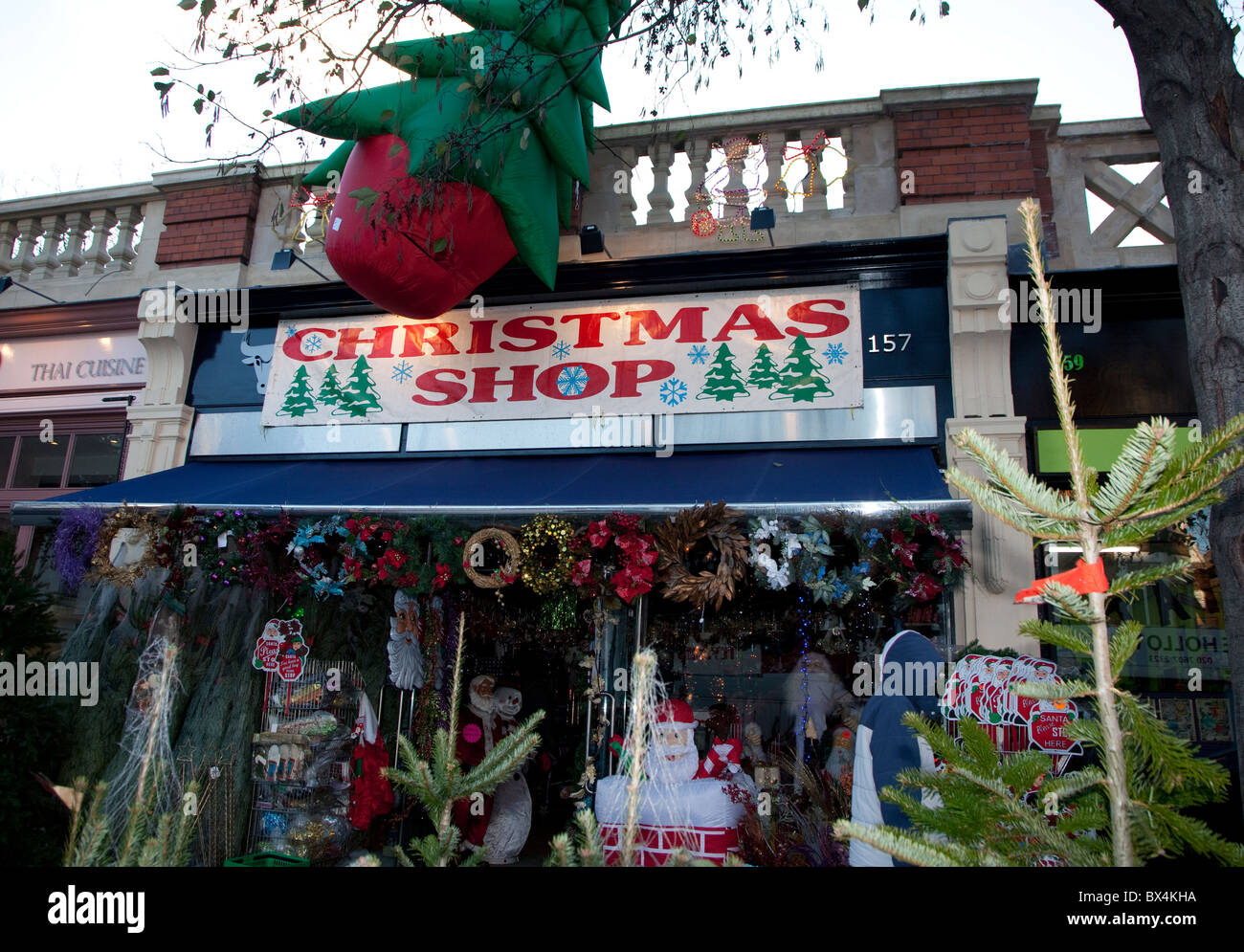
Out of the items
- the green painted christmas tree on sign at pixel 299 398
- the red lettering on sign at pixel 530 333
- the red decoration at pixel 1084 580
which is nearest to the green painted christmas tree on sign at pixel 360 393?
the green painted christmas tree on sign at pixel 299 398

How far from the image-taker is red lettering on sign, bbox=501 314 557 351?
746 centimetres

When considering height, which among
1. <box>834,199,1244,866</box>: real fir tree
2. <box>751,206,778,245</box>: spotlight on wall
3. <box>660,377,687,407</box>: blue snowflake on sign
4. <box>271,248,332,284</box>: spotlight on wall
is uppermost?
<box>271,248,332,284</box>: spotlight on wall

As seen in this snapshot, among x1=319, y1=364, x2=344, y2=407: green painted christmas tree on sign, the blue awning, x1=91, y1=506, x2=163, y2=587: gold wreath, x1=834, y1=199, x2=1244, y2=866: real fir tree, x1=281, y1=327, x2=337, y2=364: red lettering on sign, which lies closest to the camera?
x1=834, y1=199, x2=1244, y2=866: real fir tree

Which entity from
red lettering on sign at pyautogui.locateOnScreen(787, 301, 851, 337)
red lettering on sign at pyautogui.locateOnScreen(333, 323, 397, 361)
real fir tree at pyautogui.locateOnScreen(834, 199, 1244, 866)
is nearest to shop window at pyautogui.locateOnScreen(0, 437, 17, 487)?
red lettering on sign at pyautogui.locateOnScreen(333, 323, 397, 361)

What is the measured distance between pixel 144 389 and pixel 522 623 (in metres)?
4.96

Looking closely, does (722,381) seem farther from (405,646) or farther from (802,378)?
(405,646)

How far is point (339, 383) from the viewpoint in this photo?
7.86 m

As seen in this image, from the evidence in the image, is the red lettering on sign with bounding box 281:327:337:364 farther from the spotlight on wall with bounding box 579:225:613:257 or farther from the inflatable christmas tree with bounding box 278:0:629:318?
the spotlight on wall with bounding box 579:225:613:257

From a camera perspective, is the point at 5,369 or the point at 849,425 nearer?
the point at 849,425

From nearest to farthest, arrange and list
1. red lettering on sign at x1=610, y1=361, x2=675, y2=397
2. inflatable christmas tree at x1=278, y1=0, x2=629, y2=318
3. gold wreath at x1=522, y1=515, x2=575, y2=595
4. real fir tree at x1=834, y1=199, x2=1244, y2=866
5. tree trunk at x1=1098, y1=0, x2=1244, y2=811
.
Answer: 1. real fir tree at x1=834, y1=199, x2=1244, y2=866
2. tree trunk at x1=1098, y1=0, x2=1244, y2=811
3. gold wreath at x1=522, y1=515, x2=575, y2=595
4. inflatable christmas tree at x1=278, y1=0, x2=629, y2=318
5. red lettering on sign at x1=610, y1=361, x2=675, y2=397

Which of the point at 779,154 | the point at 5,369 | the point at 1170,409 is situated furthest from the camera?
the point at 5,369

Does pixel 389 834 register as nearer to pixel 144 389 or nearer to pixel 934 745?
pixel 144 389

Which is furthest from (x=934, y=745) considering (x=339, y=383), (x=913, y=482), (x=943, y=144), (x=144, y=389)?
(x=144, y=389)

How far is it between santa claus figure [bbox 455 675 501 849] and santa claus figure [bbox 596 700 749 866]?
1.52 meters
